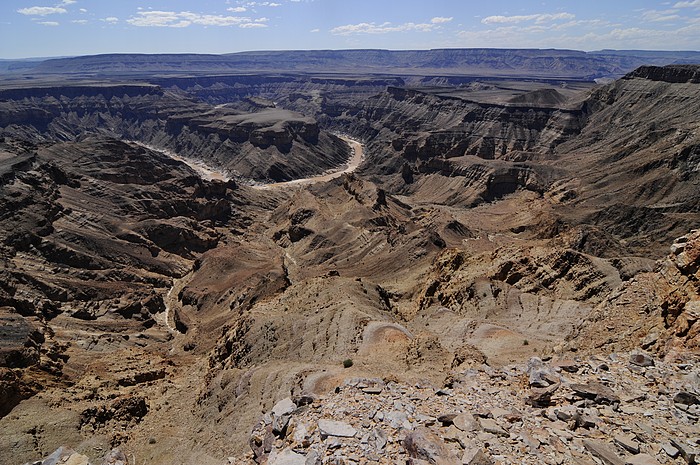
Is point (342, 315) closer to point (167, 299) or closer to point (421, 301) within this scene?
point (421, 301)

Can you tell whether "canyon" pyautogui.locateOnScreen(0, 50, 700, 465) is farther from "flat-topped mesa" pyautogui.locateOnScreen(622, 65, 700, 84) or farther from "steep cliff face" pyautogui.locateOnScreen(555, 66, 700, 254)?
"flat-topped mesa" pyautogui.locateOnScreen(622, 65, 700, 84)

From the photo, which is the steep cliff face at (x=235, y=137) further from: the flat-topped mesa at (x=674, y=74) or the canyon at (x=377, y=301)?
the flat-topped mesa at (x=674, y=74)

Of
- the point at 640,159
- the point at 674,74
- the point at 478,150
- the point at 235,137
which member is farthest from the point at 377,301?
the point at 235,137

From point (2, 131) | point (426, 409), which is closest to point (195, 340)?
point (426, 409)

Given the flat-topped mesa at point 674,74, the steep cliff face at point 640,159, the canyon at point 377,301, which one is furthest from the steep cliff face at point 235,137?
the flat-topped mesa at point 674,74

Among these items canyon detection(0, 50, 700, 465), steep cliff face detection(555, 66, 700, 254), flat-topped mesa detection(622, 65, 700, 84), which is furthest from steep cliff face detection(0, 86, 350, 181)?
flat-topped mesa detection(622, 65, 700, 84)

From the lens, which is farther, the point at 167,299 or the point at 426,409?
the point at 167,299
